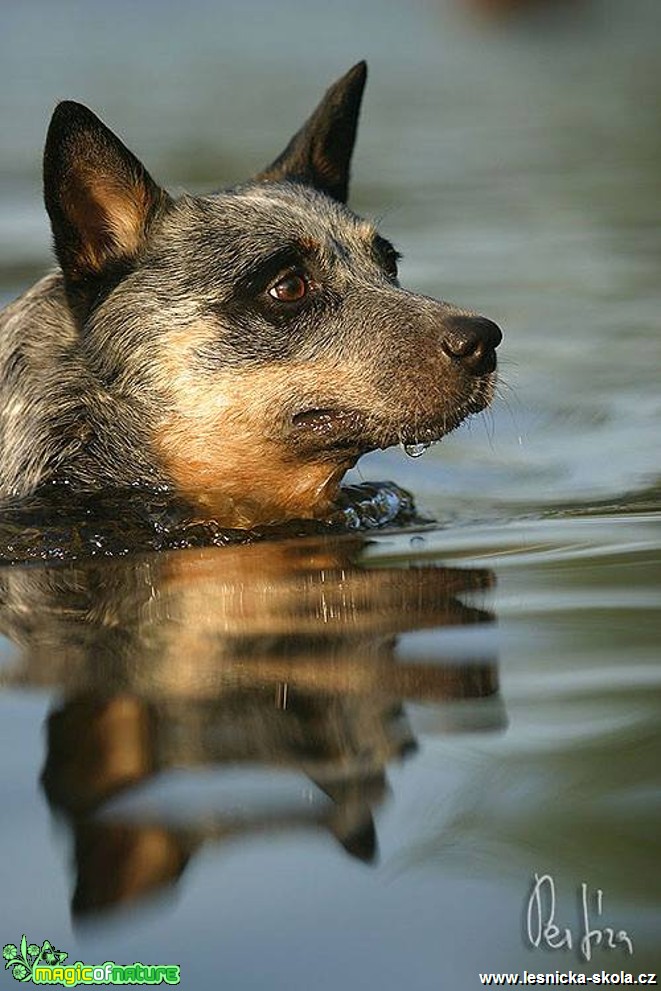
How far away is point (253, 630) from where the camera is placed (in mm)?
5055

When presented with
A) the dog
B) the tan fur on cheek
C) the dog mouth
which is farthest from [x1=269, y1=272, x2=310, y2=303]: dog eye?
the dog mouth

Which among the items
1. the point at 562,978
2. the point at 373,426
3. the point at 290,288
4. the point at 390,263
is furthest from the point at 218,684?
the point at 390,263

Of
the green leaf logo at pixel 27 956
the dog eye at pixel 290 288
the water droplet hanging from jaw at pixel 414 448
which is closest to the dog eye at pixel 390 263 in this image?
the dog eye at pixel 290 288

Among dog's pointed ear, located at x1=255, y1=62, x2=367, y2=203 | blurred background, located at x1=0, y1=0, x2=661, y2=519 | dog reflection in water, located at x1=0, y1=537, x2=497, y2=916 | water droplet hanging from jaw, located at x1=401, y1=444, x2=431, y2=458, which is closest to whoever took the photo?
dog reflection in water, located at x1=0, y1=537, x2=497, y2=916

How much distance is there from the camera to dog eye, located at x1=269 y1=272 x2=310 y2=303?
6.77 metres

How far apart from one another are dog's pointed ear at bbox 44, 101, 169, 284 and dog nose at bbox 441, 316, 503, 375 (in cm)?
119

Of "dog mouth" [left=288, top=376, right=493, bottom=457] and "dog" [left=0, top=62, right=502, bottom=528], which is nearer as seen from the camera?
"dog mouth" [left=288, top=376, right=493, bottom=457]

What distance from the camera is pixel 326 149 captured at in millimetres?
7652

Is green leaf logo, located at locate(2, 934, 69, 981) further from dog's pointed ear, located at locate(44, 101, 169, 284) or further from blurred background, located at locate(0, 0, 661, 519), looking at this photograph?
blurred background, located at locate(0, 0, 661, 519)

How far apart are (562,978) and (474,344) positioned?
11.3ft
